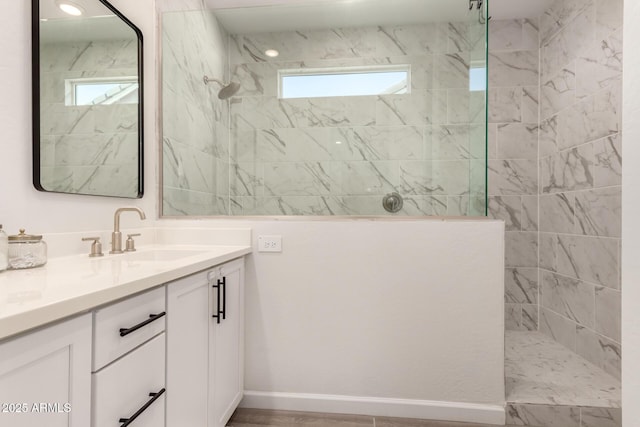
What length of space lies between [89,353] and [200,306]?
1.93 ft

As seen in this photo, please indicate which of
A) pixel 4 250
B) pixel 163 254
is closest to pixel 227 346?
pixel 163 254

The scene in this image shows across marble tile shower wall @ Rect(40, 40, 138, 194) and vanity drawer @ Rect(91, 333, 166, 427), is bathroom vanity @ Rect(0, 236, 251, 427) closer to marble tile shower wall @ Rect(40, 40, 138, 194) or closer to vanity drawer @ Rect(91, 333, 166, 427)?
vanity drawer @ Rect(91, 333, 166, 427)

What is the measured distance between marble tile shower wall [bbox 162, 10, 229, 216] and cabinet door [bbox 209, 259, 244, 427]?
0.57 m

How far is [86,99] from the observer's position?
157 centimetres

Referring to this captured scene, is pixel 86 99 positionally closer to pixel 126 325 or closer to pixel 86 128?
pixel 86 128

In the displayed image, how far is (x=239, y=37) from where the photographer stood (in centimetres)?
252

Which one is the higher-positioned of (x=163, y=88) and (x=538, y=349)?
(x=163, y=88)

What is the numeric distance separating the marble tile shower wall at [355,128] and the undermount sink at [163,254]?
20.4 inches

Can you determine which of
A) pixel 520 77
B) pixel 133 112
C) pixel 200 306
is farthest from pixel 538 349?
pixel 133 112

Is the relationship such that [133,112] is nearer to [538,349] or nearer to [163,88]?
[163,88]

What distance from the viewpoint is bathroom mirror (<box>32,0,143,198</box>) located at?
4.37 ft

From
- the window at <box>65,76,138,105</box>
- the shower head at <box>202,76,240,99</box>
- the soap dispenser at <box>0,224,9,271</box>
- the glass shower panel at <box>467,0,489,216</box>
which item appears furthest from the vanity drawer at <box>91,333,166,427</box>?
the shower head at <box>202,76,240,99</box>

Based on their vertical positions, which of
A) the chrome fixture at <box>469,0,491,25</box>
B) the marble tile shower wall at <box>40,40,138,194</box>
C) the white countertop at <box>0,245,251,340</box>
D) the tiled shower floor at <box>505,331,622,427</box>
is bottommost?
the tiled shower floor at <box>505,331,622,427</box>

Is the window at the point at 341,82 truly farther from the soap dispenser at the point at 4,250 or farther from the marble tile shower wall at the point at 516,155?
the soap dispenser at the point at 4,250
